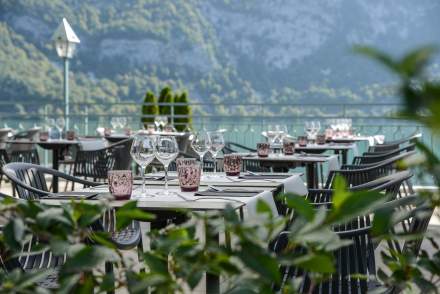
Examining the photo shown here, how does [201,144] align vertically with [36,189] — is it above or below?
above

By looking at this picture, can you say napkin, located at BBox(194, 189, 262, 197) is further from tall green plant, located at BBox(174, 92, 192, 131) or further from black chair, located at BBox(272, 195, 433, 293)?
tall green plant, located at BBox(174, 92, 192, 131)

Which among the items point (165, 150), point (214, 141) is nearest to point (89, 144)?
point (214, 141)

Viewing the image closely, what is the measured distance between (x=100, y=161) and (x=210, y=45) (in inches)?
1350

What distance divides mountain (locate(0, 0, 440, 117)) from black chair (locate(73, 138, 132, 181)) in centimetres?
2447

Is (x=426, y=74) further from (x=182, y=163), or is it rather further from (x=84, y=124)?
(x=84, y=124)

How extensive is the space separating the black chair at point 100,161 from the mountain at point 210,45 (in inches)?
963

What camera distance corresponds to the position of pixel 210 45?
4031cm

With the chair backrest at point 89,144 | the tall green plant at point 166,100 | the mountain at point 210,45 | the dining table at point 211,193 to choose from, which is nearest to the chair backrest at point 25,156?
the chair backrest at point 89,144

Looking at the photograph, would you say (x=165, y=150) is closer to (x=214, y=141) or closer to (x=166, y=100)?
(x=214, y=141)

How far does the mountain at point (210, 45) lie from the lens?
109 feet

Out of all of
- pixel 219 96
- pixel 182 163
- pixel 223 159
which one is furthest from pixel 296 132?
pixel 219 96

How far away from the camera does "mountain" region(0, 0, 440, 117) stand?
109ft

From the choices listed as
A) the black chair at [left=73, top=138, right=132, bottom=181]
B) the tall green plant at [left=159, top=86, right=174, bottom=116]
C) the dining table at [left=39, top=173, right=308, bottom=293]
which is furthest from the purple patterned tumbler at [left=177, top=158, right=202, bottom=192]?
the tall green plant at [left=159, top=86, right=174, bottom=116]

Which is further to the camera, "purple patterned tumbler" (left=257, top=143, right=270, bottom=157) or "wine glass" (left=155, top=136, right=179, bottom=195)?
"purple patterned tumbler" (left=257, top=143, right=270, bottom=157)
